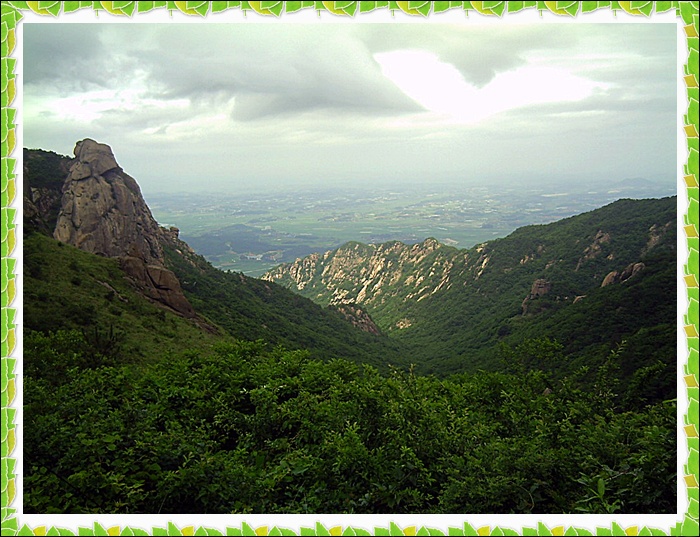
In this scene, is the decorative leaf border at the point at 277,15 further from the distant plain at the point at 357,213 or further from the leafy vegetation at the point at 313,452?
the distant plain at the point at 357,213

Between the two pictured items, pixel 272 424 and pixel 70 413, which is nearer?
pixel 70 413

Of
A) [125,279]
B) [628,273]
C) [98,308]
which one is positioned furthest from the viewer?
[628,273]

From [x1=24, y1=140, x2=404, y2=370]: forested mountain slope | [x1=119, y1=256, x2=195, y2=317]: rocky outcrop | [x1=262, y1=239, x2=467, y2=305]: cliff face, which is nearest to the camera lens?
[x1=24, y1=140, x2=404, y2=370]: forested mountain slope

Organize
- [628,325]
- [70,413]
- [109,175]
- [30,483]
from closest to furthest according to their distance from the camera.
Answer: [30,483] → [70,413] → [628,325] → [109,175]

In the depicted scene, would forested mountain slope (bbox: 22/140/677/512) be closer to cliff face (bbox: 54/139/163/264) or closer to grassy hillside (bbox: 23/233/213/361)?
grassy hillside (bbox: 23/233/213/361)

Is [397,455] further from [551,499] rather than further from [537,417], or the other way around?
[537,417]

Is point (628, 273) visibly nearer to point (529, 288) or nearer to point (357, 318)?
point (529, 288)

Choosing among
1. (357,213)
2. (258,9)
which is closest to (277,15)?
(258,9)

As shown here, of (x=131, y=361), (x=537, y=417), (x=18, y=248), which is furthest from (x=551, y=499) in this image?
(x=131, y=361)

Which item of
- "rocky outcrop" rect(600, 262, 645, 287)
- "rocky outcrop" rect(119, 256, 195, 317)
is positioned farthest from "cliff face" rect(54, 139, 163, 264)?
"rocky outcrop" rect(600, 262, 645, 287)
